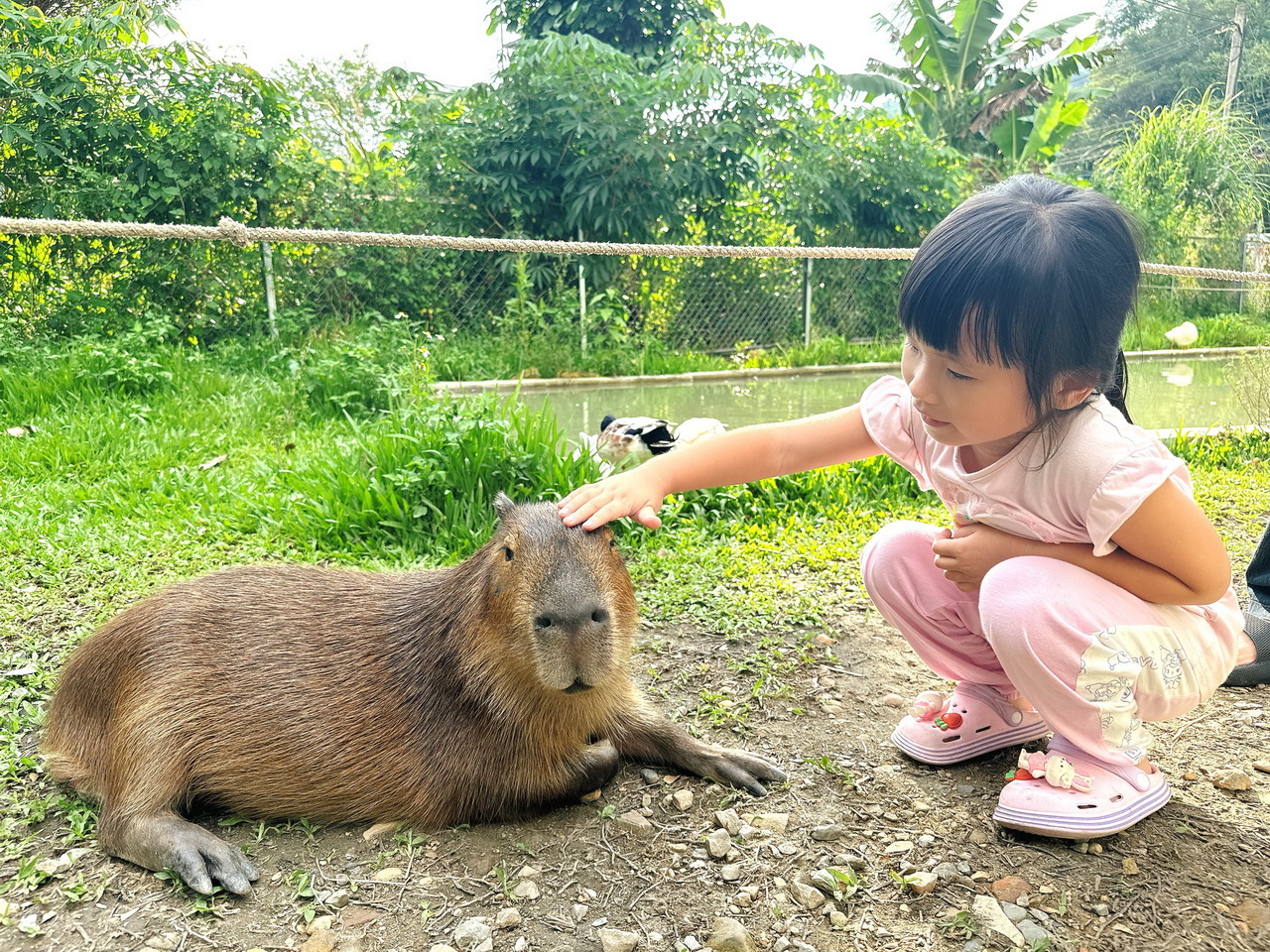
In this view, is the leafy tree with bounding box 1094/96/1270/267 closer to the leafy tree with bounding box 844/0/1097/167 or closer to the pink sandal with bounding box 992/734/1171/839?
the leafy tree with bounding box 844/0/1097/167

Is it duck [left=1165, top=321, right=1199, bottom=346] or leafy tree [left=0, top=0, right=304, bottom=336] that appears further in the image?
duck [left=1165, top=321, right=1199, bottom=346]

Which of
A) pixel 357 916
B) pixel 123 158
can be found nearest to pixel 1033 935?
pixel 357 916

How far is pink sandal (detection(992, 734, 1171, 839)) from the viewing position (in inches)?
68.4

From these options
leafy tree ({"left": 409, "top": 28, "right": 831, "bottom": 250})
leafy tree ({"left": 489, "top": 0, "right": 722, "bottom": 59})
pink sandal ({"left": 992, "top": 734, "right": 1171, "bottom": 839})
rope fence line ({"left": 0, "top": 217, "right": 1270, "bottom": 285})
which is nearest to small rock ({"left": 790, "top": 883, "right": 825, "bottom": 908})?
pink sandal ({"left": 992, "top": 734, "right": 1171, "bottom": 839})

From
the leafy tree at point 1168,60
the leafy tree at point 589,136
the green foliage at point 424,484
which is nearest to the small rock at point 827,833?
the green foliage at point 424,484

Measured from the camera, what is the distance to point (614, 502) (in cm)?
187

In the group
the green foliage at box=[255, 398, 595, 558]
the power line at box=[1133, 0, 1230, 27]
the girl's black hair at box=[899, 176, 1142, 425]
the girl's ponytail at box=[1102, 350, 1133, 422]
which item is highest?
the power line at box=[1133, 0, 1230, 27]

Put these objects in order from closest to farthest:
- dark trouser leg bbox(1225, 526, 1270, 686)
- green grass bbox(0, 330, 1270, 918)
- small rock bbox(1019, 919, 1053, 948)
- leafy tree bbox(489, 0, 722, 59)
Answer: small rock bbox(1019, 919, 1053, 948)
dark trouser leg bbox(1225, 526, 1270, 686)
green grass bbox(0, 330, 1270, 918)
leafy tree bbox(489, 0, 722, 59)

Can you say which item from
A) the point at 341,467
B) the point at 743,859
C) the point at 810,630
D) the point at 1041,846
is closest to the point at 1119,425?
the point at 1041,846

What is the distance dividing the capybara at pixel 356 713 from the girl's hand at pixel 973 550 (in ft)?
1.93

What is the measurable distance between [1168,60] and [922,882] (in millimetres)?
30803

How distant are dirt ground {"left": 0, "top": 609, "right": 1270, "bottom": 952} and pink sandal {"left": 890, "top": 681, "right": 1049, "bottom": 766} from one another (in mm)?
45

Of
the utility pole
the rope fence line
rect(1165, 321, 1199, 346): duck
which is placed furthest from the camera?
the utility pole

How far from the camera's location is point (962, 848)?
69.9 inches
